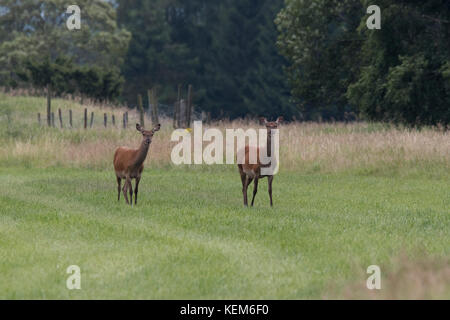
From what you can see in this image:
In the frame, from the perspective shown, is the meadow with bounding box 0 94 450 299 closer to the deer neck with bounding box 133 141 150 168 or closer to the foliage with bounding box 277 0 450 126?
the deer neck with bounding box 133 141 150 168

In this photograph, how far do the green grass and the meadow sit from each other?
1.2 inches

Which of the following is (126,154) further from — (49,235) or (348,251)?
(348,251)

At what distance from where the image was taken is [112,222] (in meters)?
15.5

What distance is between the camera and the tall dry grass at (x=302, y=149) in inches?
1044

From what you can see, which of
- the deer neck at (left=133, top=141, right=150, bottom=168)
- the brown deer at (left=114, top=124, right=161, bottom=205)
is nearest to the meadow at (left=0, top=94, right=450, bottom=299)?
the brown deer at (left=114, top=124, right=161, bottom=205)

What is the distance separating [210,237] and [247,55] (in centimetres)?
7378

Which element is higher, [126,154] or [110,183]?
[126,154]

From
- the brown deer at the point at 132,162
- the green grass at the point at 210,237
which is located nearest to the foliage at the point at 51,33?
the green grass at the point at 210,237

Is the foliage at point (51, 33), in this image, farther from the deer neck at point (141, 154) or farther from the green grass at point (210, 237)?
the deer neck at point (141, 154)

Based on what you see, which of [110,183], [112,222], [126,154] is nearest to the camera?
[112,222]

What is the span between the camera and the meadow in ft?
32.8

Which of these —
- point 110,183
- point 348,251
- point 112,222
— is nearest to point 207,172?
point 110,183

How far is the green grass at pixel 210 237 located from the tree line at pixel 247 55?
49.4 feet

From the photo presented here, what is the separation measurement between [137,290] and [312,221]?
255 inches
